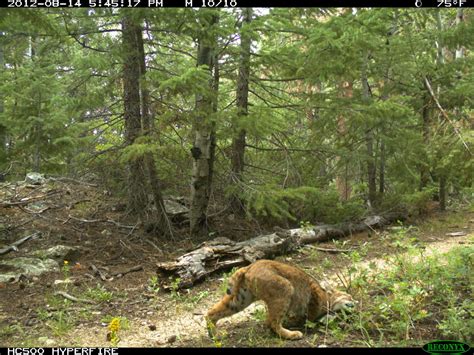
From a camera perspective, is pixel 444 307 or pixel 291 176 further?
pixel 291 176

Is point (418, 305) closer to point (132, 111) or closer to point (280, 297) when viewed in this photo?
point (280, 297)

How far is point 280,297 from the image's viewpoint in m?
4.46

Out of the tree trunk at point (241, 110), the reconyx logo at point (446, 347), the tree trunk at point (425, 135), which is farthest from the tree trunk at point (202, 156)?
the tree trunk at point (425, 135)

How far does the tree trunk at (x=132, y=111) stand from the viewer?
8766 millimetres

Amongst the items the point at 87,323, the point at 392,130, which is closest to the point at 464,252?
the point at 87,323

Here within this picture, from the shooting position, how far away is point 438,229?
10.8 metres

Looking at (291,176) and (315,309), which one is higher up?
(291,176)

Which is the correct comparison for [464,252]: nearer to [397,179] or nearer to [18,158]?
[397,179]

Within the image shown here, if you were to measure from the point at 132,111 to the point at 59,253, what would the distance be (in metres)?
3.37

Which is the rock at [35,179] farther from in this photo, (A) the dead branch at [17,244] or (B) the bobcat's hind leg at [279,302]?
(B) the bobcat's hind leg at [279,302]

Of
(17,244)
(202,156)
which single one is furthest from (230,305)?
(17,244)

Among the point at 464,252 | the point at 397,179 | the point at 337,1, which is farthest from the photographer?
the point at 397,179

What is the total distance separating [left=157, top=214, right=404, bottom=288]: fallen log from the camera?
22.7ft

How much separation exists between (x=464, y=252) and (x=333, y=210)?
A: 5.14 metres
